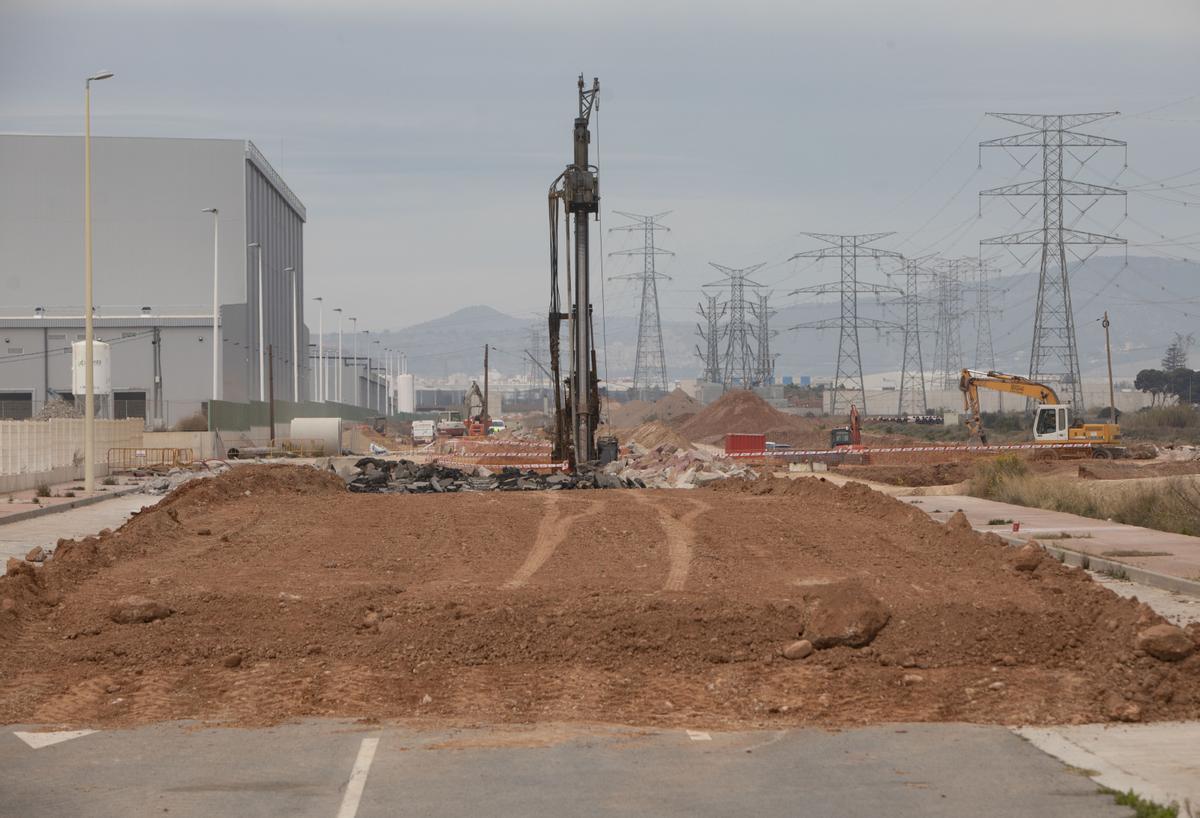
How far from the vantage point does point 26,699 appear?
9758 millimetres

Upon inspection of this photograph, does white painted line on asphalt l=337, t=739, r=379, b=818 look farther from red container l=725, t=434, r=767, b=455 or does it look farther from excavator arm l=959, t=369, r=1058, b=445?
excavator arm l=959, t=369, r=1058, b=445

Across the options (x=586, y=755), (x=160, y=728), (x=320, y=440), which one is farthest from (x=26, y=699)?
(x=320, y=440)

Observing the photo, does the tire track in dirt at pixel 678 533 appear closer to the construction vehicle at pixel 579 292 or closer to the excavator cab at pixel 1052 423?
the construction vehicle at pixel 579 292

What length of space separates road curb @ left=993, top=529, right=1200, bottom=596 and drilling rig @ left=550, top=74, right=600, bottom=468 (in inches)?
580

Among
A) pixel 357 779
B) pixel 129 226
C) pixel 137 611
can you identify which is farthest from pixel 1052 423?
pixel 129 226

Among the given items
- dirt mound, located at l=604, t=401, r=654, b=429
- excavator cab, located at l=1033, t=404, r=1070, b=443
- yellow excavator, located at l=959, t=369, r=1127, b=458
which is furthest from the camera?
dirt mound, located at l=604, t=401, r=654, b=429

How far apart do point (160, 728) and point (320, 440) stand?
6732 cm

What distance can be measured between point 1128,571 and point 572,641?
882cm

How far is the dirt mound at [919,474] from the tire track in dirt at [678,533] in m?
20.0

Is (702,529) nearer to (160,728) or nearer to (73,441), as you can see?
(160,728)

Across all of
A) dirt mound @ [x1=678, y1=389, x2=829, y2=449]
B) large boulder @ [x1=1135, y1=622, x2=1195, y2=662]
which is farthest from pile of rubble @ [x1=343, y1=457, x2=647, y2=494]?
dirt mound @ [x1=678, y1=389, x2=829, y2=449]

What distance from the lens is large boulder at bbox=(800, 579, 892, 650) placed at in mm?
10680

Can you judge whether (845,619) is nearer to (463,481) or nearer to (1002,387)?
(463,481)

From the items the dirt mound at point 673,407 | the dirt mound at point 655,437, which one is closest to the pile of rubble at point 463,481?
the dirt mound at point 655,437
